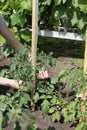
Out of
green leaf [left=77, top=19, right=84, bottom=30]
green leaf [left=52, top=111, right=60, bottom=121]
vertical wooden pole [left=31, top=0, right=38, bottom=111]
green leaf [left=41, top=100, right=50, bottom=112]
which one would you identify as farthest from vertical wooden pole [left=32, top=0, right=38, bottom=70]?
green leaf [left=77, top=19, right=84, bottom=30]

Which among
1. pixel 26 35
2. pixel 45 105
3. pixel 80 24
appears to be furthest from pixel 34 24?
pixel 26 35

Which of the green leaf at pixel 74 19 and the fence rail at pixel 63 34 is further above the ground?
the green leaf at pixel 74 19

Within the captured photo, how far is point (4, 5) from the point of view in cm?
424

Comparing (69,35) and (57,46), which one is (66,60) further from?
(57,46)

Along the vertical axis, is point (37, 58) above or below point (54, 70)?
above

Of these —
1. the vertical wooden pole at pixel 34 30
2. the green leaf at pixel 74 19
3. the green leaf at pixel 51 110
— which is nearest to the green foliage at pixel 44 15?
the green leaf at pixel 74 19

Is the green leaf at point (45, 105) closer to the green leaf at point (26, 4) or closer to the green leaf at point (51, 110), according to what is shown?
the green leaf at point (51, 110)

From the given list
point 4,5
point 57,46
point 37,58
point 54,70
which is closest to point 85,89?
point 37,58

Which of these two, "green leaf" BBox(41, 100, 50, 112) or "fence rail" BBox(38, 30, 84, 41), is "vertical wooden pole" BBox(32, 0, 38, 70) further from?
"fence rail" BBox(38, 30, 84, 41)

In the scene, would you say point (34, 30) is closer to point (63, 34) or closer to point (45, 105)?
point (45, 105)

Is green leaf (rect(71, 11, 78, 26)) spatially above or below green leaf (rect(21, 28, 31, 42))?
above

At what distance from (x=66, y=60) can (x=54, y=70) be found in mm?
552

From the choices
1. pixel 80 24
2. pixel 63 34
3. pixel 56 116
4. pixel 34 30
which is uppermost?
pixel 34 30

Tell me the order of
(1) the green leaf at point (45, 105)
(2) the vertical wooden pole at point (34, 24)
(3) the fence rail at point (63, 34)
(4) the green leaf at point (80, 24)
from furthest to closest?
1. (3) the fence rail at point (63, 34)
2. (4) the green leaf at point (80, 24)
3. (1) the green leaf at point (45, 105)
4. (2) the vertical wooden pole at point (34, 24)
